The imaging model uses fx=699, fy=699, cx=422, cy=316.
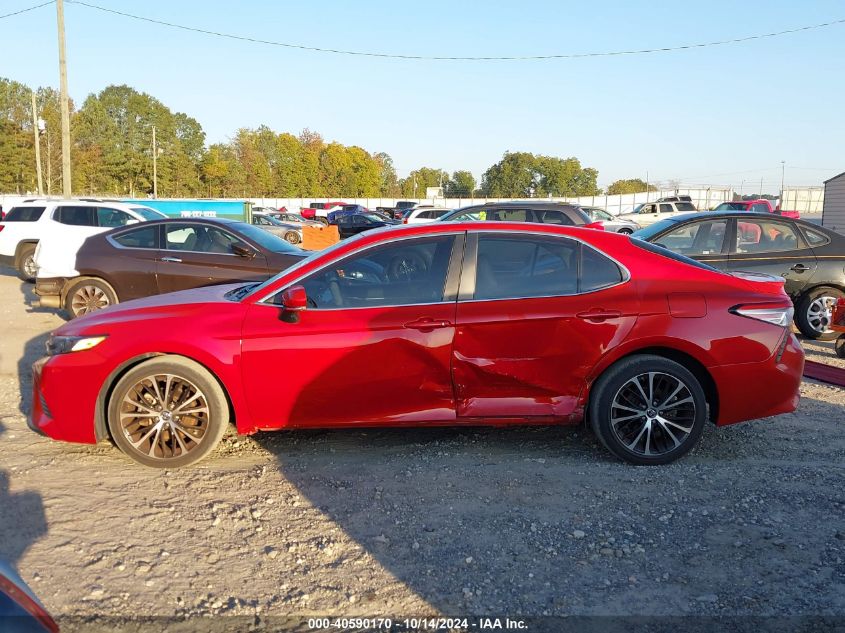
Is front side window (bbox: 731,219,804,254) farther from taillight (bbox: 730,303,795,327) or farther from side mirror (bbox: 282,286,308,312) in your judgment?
side mirror (bbox: 282,286,308,312)

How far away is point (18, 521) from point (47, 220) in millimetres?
13364

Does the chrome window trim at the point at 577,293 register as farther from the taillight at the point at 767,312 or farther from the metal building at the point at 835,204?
the metal building at the point at 835,204

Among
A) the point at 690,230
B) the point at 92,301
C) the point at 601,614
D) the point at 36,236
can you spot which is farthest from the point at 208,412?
the point at 36,236

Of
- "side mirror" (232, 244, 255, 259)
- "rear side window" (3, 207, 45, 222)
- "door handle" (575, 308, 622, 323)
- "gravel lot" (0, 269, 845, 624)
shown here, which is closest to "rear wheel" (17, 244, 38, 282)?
"rear side window" (3, 207, 45, 222)

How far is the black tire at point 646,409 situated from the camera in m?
4.52

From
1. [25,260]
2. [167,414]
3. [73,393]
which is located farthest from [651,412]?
[25,260]

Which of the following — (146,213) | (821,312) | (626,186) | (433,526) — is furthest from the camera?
(626,186)

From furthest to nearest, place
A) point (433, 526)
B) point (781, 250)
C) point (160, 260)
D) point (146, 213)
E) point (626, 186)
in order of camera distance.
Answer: point (626, 186) → point (146, 213) → point (160, 260) → point (781, 250) → point (433, 526)

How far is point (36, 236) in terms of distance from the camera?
15.5 meters

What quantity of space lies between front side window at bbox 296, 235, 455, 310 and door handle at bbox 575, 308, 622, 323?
0.93m

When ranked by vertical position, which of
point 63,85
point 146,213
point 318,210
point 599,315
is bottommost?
point 599,315

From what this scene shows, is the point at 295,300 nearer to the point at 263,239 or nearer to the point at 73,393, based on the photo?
the point at 73,393

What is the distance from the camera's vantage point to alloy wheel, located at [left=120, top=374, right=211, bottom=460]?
4562 millimetres

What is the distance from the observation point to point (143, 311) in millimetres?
4781
